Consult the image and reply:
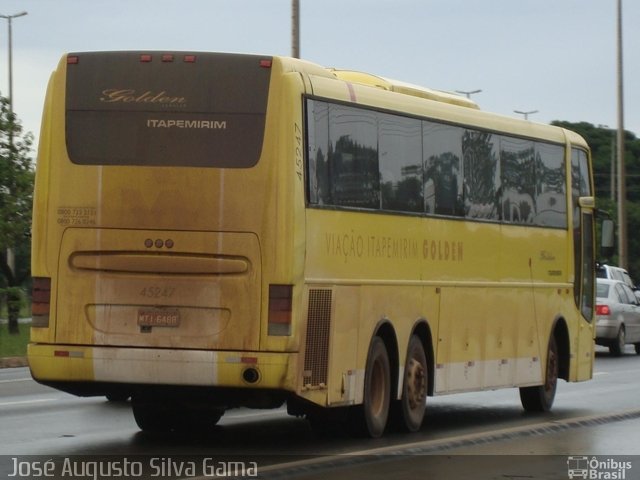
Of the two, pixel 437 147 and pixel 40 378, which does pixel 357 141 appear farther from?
pixel 40 378

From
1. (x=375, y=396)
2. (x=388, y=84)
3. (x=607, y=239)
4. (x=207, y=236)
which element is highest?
(x=388, y=84)

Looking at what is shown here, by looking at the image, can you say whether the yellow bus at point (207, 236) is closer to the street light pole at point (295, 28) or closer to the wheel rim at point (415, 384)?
the wheel rim at point (415, 384)

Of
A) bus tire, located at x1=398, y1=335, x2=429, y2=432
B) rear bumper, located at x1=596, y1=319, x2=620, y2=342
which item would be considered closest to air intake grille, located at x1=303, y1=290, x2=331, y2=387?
bus tire, located at x1=398, y1=335, x2=429, y2=432

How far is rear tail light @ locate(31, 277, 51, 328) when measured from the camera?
14641 millimetres

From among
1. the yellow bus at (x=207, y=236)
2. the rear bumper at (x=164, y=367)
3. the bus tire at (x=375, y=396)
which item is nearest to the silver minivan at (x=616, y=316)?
the bus tire at (x=375, y=396)

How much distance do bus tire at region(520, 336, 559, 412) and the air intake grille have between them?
21.2ft

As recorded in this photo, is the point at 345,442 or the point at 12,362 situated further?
the point at 12,362

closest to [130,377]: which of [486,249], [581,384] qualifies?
[486,249]

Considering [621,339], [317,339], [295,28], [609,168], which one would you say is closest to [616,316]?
[621,339]

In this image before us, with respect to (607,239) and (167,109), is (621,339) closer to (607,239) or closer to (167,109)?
(607,239)

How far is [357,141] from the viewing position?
52.7 feet

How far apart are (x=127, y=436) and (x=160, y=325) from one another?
187 cm

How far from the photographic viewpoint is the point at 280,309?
1427 cm

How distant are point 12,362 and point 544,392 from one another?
11.8 meters
